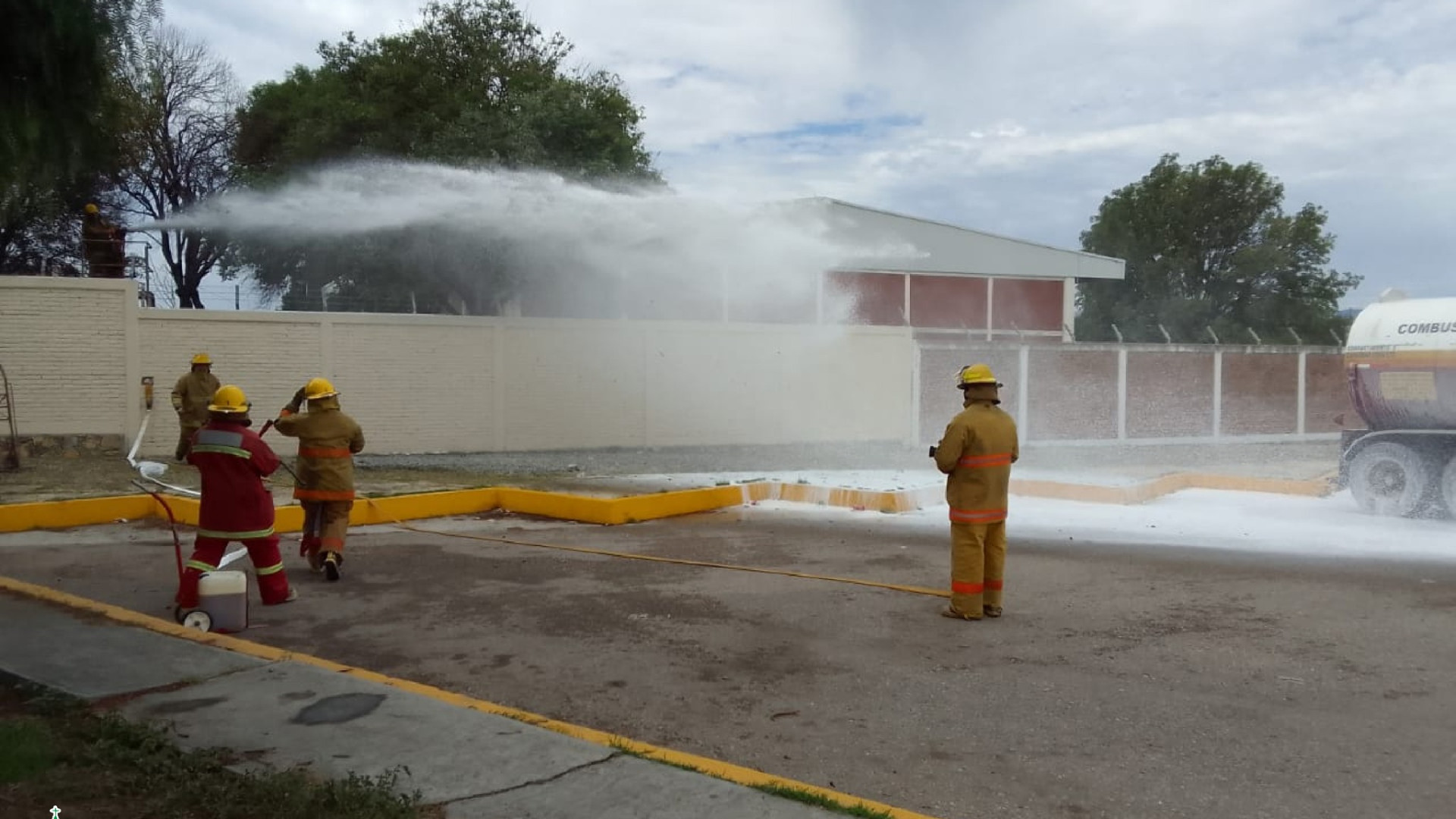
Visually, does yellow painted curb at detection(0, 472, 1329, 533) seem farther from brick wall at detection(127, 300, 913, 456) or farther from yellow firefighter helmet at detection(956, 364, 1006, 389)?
brick wall at detection(127, 300, 913, 456)

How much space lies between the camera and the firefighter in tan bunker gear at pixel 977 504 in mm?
7383

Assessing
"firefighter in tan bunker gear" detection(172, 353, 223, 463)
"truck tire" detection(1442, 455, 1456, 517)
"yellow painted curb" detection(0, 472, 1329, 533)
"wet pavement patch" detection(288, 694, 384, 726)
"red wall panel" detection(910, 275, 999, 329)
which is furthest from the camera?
"red wall panel" detection(910, 275, 999, 329)

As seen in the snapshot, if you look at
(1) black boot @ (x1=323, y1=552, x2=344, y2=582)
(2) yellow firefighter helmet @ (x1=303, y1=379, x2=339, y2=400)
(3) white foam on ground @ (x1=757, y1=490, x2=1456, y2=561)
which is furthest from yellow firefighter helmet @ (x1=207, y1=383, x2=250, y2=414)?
(3) white foam on ground @ (x1=757, y1=490, x2=1456, y2=561)

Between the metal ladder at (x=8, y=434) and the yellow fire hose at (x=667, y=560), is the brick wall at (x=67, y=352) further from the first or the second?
the yellow fire hose at (x=667, y=560)

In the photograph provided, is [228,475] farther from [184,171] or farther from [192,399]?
[184,171]

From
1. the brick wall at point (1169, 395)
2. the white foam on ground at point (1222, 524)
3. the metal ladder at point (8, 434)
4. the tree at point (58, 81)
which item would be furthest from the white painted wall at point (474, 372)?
the tree at point (58, 81)

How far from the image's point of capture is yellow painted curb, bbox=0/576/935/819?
421 centimetres

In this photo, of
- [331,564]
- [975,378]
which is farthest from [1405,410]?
[331,564]

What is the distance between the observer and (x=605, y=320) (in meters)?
20.3

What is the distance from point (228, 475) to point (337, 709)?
270 centimetres

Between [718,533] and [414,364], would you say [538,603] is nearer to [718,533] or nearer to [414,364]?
[718,533]

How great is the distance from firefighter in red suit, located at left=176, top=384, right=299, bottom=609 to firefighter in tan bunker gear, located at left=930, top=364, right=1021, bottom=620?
447 centimetres

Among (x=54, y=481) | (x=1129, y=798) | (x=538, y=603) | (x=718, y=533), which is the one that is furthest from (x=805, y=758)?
(x=54, y=481)

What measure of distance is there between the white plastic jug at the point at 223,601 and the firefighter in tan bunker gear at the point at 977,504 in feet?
14.9
